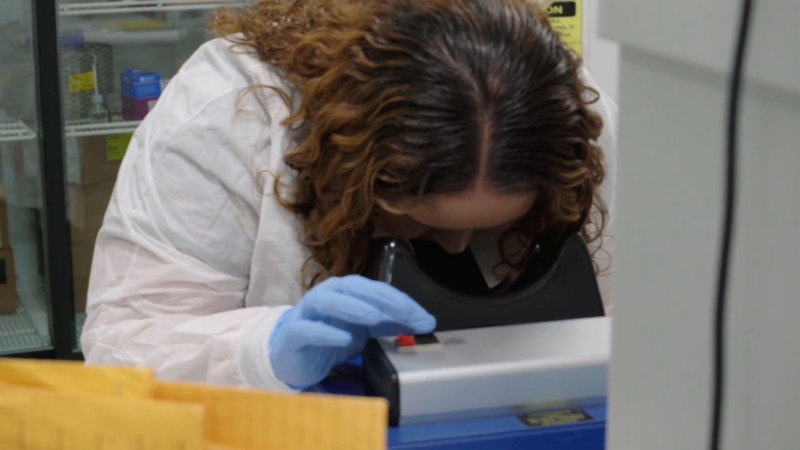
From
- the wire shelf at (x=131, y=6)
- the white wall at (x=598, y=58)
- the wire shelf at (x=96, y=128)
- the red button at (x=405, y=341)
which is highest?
the wire shelf at (x=131, y=6)

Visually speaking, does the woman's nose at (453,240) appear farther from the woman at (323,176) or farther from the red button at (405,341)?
the red button at (405,341)

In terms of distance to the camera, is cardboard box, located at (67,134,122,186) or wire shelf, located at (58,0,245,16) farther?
cardboard box, located at (67,134,122,186)

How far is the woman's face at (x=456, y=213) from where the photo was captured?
81cm

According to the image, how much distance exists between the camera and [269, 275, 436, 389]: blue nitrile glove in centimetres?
70

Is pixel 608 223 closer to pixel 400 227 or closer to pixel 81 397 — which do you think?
pixel 400 227

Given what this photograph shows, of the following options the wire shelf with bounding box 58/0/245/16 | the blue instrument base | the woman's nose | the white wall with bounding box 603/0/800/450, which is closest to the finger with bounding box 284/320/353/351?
the blue instrument base

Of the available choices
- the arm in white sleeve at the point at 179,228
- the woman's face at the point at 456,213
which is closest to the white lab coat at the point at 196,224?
the arm in white sleeve at the point at 179,228

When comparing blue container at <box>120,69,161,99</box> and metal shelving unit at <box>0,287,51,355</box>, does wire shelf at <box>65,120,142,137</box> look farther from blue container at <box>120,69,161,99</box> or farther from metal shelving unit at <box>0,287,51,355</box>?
metal shelving unit at <box>0,287,51,355</box>

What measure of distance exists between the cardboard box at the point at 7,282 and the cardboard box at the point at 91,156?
0.25 meters

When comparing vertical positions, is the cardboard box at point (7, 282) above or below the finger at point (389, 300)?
below

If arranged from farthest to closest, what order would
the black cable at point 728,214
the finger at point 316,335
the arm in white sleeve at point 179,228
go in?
the arm in white sleeve at point 179,228 → the finger at point 316,335 → the black cable at point 728,214

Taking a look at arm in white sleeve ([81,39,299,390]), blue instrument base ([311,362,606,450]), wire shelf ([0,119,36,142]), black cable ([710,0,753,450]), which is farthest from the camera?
wire shelf ([0,119,36,142])

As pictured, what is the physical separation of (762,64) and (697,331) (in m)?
0.12

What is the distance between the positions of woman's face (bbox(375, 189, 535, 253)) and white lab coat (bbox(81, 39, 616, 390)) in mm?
116
